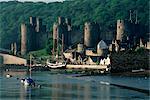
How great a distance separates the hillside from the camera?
377ft

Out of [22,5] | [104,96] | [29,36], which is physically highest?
[22,5]

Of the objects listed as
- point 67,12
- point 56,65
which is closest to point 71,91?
point 56,65

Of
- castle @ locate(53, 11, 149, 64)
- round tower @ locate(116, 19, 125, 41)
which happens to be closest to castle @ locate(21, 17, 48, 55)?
castle @ locate(53, 11, 149, 64)

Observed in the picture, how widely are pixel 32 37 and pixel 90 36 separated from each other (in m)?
7.80

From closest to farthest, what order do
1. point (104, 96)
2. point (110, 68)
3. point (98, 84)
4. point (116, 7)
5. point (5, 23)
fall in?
point (104, 96)
point (98, 84)
point (110, 68)
point (116, 7)
point (5, 23)

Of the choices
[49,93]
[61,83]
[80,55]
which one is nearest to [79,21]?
[80,55]

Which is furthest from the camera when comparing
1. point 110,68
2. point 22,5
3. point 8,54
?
point 22,5

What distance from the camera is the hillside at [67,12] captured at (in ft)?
377

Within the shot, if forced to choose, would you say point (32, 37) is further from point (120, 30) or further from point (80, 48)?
point (120, 30)

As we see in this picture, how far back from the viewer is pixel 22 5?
142m

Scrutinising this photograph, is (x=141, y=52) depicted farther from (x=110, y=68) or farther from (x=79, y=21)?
(x=79, y=21)

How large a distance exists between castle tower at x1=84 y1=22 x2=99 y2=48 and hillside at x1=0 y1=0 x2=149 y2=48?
74.4 ft

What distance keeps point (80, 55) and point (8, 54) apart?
34.3ft

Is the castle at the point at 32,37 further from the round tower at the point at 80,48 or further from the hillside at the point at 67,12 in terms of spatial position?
the hillside at the point at 67,12
